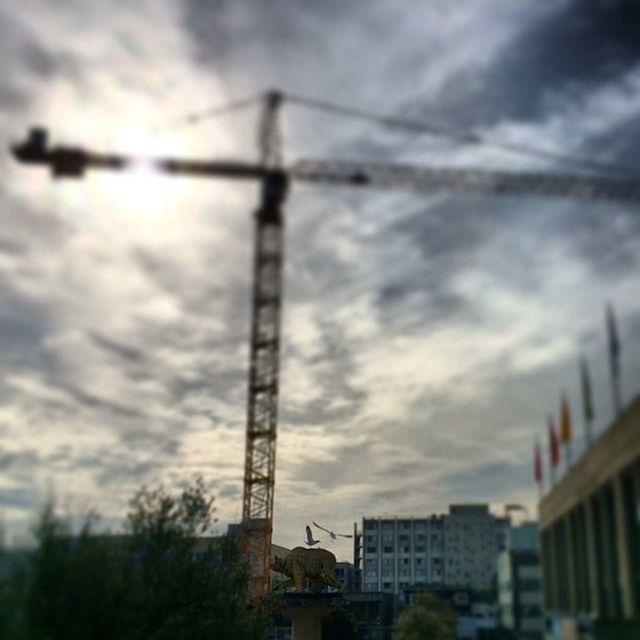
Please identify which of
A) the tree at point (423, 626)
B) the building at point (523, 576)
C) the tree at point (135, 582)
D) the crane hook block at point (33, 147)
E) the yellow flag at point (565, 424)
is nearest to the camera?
the tree at point (135, 582)

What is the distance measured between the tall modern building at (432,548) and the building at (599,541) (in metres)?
124

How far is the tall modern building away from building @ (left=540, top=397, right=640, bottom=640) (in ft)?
406

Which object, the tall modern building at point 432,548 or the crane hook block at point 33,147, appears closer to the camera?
the crane hook block at point 33,147

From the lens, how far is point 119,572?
3700cm

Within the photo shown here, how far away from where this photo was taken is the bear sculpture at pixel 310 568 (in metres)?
87.9

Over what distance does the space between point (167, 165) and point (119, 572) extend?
42620mm

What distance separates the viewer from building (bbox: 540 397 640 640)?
123 ft

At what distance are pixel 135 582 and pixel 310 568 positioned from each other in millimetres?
52215

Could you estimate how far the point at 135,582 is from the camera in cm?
3853

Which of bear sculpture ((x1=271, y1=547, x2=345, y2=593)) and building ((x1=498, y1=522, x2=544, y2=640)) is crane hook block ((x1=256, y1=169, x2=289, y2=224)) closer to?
bear sculpture ((x1=271, y1=547, x2=345, y2=593))

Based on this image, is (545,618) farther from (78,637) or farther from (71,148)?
(71,148)

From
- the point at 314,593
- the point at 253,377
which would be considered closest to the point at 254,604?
the point at 314,593

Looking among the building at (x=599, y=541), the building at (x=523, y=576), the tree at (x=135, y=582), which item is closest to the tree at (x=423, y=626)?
the building at (x=523, y=576)

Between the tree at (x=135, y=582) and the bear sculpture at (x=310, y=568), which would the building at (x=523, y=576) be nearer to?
the bear sculpture at (x=310, y=568)
